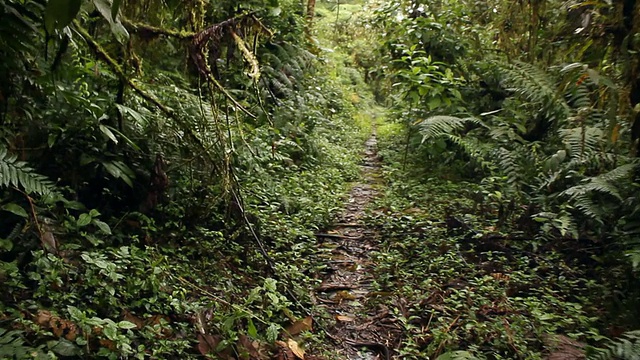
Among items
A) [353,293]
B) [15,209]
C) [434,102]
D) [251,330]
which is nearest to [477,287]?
[353,293]

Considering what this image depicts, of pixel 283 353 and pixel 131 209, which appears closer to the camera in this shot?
pixel 283 353

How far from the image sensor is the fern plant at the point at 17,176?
2527 millimetres

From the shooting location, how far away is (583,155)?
4.39m

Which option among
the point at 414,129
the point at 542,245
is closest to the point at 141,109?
the point at 542,245

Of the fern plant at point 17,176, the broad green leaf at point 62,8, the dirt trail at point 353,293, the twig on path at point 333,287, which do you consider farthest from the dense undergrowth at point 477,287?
the broad green leaf at point 62,8

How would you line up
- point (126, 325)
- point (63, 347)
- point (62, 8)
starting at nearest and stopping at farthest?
point (62, 8) → point (63, 347) → point (126, 325)

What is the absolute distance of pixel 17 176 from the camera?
8.57 feet

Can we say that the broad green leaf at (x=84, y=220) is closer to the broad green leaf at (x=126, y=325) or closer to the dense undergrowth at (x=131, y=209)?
the dense undergrowth at (x=131, y=209)

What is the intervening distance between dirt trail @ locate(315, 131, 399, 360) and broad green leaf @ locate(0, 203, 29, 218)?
220cm

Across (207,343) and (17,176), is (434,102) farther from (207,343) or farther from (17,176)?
(17,176)

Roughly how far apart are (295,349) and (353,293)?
1187 mm

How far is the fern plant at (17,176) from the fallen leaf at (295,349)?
177 centimetres

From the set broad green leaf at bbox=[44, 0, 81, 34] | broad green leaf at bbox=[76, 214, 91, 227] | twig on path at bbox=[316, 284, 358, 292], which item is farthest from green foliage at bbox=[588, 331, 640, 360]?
broad green leaf at bbox=[76, 214, 91, 227]

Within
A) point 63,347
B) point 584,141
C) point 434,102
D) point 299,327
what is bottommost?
point 63,347
